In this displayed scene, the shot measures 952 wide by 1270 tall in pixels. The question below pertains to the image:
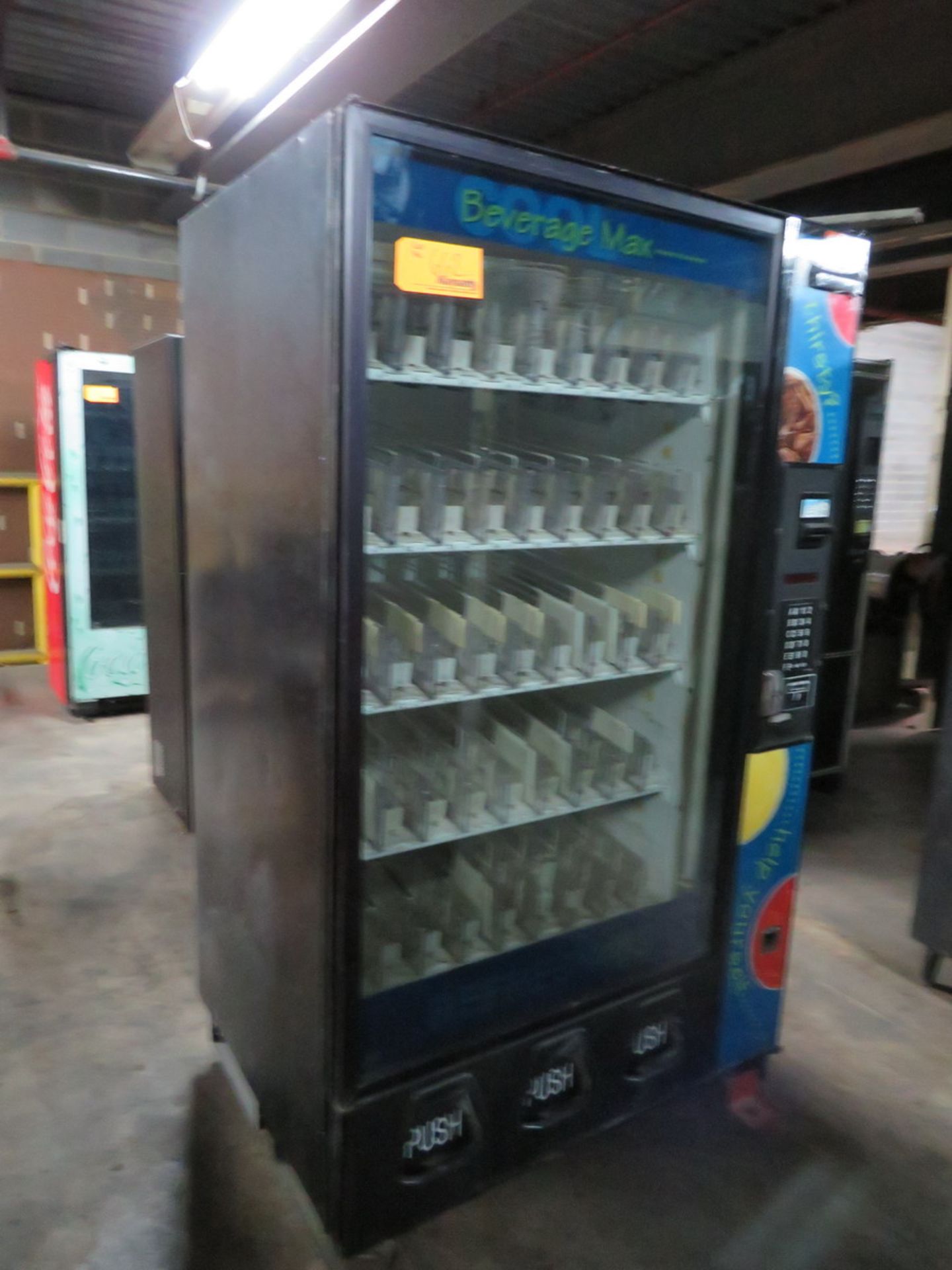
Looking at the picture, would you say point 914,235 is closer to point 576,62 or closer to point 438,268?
point 576,62

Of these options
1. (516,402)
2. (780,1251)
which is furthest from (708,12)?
(780,1251)

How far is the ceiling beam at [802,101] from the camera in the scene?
332 cm

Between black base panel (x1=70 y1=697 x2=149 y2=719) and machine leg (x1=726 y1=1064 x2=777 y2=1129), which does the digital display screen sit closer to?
machine leg (x1=726 y1=1064 x2=777 y2=1129)

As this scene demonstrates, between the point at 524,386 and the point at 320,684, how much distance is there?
0.71m

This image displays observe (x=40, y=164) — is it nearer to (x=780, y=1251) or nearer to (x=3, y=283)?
(x=3, y=283)

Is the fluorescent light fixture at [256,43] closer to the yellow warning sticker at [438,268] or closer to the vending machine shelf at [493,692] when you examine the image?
the yellow warning sticker at [438,268]

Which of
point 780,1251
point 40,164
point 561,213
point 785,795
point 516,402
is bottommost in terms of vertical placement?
point 780,1251

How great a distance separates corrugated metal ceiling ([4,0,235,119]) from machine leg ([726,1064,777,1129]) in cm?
385

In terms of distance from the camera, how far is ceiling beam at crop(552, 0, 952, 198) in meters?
3.32

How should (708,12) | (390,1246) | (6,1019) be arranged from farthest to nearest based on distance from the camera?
(708,12) < (6,1019) < (390,1246)

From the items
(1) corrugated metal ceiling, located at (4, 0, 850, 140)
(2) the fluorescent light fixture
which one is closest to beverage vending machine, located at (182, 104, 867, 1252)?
(2) the fluorescent light fixture

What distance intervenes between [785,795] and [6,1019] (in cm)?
225

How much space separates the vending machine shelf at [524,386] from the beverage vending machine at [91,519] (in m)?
3.60

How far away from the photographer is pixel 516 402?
2.31 m
